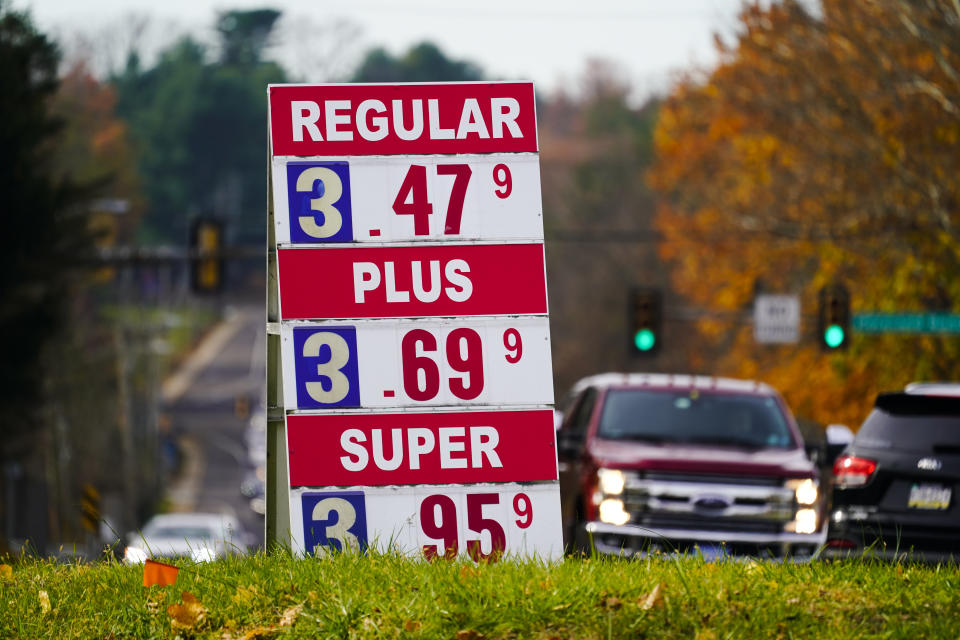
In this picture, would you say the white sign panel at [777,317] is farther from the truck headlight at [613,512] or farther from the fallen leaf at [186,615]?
the fallen leaf at [186,615]

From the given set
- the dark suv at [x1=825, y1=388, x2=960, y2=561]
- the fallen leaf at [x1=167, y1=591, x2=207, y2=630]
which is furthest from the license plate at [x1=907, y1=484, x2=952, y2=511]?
the fallen leaf at [x1=167, y1=591, x2=207, y2=630]

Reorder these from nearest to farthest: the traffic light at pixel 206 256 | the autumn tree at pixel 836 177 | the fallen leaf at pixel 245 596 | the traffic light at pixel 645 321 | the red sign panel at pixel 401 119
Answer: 1. the fallen leaf at pixel 245 596
2. the red sign panel at pixel 401 119
3. the autumn tree at pixel 836 177
4. the traffic light at pixel 645 321
5. the traffic light at pixel 206 256

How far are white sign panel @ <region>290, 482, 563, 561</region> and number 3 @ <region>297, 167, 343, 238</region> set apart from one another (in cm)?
132

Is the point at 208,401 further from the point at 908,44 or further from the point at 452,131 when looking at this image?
the point at 452,131

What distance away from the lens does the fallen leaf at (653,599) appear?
6.50 m

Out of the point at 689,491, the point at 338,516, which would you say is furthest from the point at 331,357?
the point at 689,491

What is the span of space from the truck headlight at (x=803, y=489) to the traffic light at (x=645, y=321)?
824 inches

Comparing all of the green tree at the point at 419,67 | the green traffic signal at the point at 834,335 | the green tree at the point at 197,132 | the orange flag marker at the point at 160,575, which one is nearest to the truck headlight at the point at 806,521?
the orange flag marker at the point at 160,575

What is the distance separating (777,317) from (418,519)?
28881mm

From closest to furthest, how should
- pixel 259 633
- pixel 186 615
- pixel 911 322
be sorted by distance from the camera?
pixel 259 633 < pixel 186 615 < pixel 911 322

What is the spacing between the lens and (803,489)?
13414 mm

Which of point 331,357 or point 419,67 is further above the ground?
point 419,67

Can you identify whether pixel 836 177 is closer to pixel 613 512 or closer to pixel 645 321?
pixel 645 321

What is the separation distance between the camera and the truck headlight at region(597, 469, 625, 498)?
13180 mm
